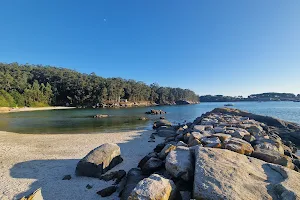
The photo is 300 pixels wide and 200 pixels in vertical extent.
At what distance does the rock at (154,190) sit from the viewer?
569cm

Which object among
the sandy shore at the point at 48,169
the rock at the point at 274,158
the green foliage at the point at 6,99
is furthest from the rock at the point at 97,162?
the green foliage at the point at 6,99

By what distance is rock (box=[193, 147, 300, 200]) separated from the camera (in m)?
5.66

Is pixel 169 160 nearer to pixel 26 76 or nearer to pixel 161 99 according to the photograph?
pixel 26 76

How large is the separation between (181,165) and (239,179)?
2065 millimetres

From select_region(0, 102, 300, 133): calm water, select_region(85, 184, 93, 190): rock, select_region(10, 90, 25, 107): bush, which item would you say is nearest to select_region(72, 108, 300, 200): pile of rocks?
select_region(85, 184, 93, 190): rock

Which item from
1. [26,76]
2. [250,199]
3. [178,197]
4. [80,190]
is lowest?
[80,190]

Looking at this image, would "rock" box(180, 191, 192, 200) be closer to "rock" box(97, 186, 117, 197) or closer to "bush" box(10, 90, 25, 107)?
"rock" box(97, 186, 117, 197)

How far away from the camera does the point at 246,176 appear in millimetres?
6523

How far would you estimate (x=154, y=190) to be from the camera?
19.2ft

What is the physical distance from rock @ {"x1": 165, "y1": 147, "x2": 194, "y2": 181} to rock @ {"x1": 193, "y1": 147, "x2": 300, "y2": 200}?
44 cm

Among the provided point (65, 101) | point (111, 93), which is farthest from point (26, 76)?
point (111, 93)

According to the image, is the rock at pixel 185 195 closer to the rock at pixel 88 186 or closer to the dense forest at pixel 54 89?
the rock at pixel 88 186

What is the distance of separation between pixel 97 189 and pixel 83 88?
359ft

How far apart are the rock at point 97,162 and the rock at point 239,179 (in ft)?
17.8
